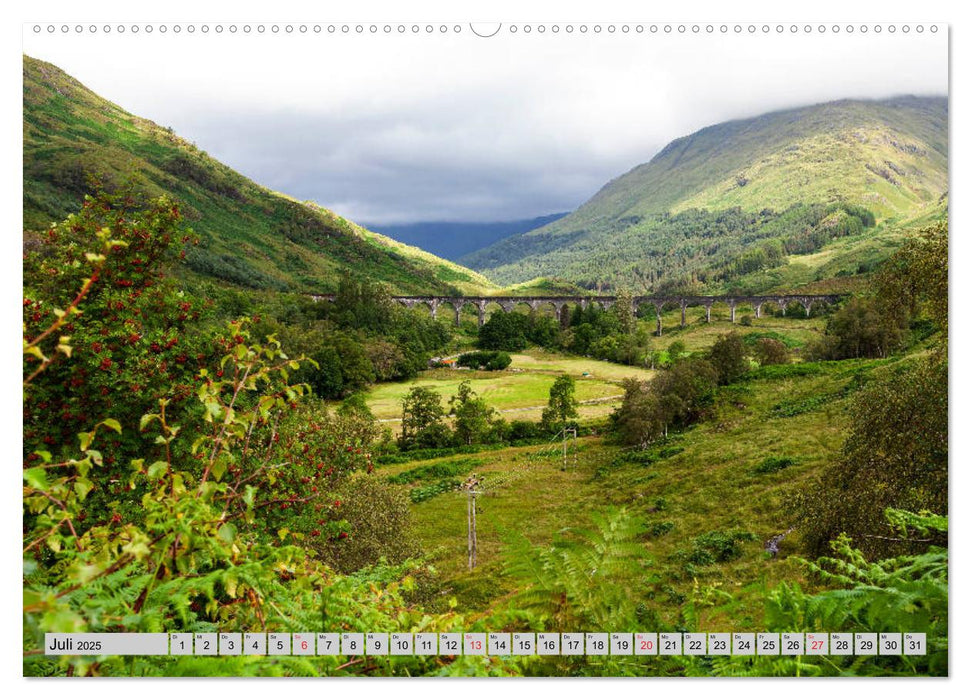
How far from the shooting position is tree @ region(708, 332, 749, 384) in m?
18.9

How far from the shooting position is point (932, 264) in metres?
6.63

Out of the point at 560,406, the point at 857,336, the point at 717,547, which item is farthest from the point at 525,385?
the point at 857,336

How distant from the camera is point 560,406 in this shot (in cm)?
1608

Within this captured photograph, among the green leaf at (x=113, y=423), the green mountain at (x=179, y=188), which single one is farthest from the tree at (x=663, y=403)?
the green leaf at (x=113, y=423)

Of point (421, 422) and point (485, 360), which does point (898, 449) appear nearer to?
point (485, 360)

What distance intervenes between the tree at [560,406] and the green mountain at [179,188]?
22.1 feet

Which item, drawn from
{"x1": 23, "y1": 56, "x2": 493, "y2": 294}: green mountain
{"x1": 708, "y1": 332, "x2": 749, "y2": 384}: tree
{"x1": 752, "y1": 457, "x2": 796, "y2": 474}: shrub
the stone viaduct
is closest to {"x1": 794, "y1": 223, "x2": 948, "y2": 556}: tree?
{"x1": 752, "y1": 457, "x2": 796, "y2": 474}: shrub

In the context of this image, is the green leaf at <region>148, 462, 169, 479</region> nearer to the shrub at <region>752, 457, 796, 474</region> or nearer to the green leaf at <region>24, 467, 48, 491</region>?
the green leaf at <region>24, 467, 48, 491</region>

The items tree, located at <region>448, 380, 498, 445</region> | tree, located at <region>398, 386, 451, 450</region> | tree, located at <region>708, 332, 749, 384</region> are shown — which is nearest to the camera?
tree, located at <region>448, 380, 498, 445</region>

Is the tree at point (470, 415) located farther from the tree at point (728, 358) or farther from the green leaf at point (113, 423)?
the green leaf at point (113, 423)

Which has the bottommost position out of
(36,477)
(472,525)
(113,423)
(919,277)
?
(472,525)

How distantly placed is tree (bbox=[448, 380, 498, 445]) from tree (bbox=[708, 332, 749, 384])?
765 centimetres

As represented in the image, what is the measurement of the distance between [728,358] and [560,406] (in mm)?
8471

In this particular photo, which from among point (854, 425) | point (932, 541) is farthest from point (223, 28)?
point (854, 425)
